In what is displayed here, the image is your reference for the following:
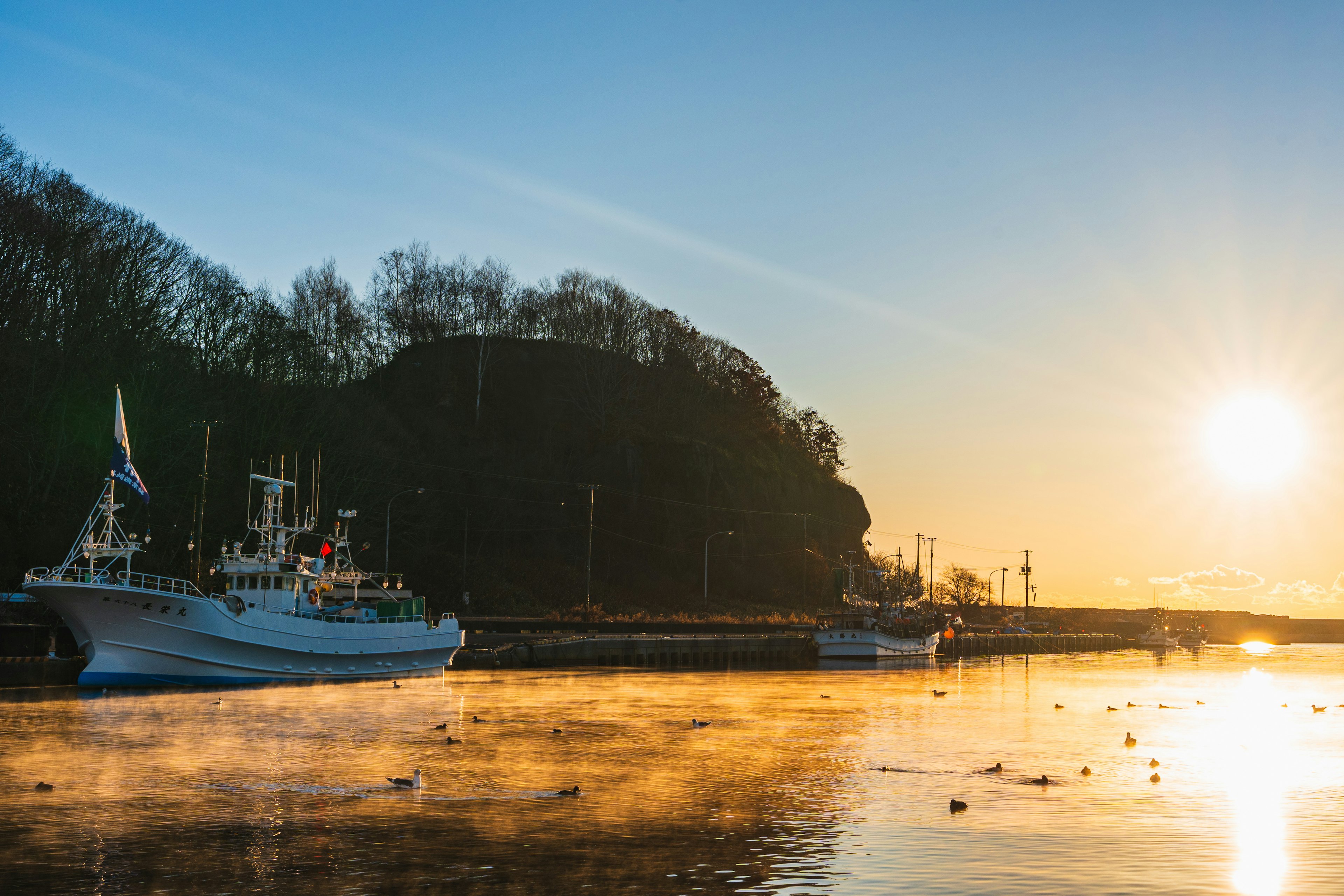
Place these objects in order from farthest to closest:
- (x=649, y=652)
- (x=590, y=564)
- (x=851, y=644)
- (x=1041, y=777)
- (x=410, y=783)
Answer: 1. (x=851, y=644)
2. (x=590, y=564)
3. (x=649, y=652)
4. (x=1041, y=777)
5. (x=410, y=783)

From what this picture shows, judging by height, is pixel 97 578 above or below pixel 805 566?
below

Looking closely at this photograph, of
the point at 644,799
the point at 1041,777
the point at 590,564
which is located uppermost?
the point at 590,564

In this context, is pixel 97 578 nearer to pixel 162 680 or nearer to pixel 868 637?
pixel 162 680

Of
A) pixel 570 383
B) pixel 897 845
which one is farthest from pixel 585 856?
pixel 570 383

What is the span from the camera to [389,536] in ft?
279

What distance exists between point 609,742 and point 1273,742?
22.7m

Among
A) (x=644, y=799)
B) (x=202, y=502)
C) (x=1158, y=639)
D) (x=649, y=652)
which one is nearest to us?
(x=644, y=799)

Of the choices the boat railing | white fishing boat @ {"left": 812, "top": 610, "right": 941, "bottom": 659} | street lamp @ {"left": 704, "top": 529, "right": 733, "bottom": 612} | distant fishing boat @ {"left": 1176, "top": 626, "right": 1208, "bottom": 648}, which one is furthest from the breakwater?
the boat railing

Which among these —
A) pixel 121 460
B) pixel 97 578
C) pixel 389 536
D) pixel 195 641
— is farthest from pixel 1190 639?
pixel 121 460

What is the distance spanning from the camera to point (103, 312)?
62906mm

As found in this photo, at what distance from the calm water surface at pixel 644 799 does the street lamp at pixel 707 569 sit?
68.7 meters

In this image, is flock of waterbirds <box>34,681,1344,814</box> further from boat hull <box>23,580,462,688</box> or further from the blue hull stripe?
boat hull <box>23,580,462,688</box>

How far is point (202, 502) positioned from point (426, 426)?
6538 cm

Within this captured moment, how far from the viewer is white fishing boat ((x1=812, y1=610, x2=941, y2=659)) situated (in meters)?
97.8
